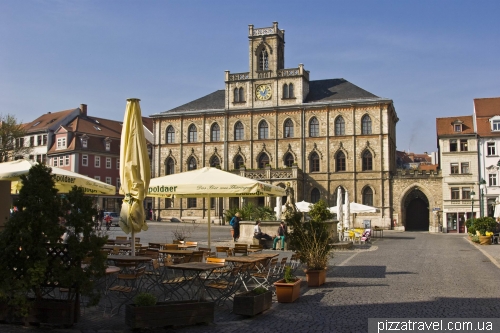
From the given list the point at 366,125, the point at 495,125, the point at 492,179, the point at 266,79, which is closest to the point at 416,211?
the point at 492,179

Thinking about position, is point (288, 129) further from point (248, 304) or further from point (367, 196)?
point (248, 304)

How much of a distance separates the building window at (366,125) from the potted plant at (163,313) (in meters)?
46.4

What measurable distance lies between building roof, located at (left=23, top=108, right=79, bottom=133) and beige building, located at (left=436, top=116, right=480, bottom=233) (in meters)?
44.2

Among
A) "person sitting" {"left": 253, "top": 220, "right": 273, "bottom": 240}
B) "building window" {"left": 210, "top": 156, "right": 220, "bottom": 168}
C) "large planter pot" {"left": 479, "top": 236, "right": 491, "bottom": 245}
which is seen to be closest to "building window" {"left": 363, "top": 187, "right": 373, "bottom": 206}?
"building window" {"left": 210, "top": 156, "right": 220, "bottom": 168}

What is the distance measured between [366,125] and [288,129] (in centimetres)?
753

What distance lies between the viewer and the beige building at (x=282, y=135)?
53.0 m

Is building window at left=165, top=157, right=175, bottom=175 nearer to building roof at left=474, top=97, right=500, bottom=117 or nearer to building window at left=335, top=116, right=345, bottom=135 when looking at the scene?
building window at left=335, top=116, right=345, bottom=135

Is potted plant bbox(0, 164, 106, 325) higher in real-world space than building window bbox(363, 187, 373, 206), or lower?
lower

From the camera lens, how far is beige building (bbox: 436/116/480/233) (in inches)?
1991

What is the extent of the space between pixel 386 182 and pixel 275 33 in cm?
1840

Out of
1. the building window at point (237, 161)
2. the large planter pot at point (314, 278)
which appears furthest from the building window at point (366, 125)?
the large planter pot at point (314, 278)

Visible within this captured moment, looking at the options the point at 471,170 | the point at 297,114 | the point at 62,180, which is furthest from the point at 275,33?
the point at 62,180

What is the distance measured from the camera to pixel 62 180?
44.4 feet

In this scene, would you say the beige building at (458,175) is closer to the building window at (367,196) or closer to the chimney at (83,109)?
the building window at (367,196)
